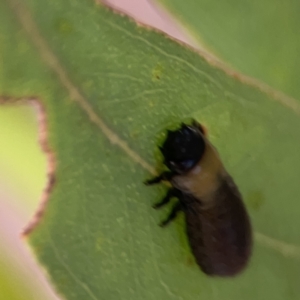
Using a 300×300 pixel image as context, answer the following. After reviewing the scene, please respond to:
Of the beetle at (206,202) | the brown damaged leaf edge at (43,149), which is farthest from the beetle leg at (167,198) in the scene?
the brown damaged leaf edge at (43,149)

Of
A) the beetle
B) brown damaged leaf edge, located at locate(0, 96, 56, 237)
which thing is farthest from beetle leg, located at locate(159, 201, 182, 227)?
brown damaged leaf edge, located at locate(0, 96, 56, 237)

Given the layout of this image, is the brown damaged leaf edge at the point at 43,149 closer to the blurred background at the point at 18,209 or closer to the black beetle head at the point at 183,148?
the blurred background at the point at 18,209

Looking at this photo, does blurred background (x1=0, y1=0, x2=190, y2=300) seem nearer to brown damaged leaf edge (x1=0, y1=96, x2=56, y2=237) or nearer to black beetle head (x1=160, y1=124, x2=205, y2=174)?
brown damaged leaf edge (x1=0, y1=96, x2=56, y2=237)

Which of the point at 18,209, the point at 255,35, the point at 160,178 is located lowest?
the point at 18,209

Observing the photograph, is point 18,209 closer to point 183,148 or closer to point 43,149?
point 43,149

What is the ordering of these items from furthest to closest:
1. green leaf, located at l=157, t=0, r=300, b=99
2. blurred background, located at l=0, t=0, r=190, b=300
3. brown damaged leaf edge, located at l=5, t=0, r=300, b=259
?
green leaf, located at l=157, t=0, r=300, b=99 < blurred background, located at l=0, t=0, r=190, b=300 < brown damaged leaf edge, located at l=5, t=0, r=300, b=259

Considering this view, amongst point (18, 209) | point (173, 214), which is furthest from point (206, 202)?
point (18, 209)
